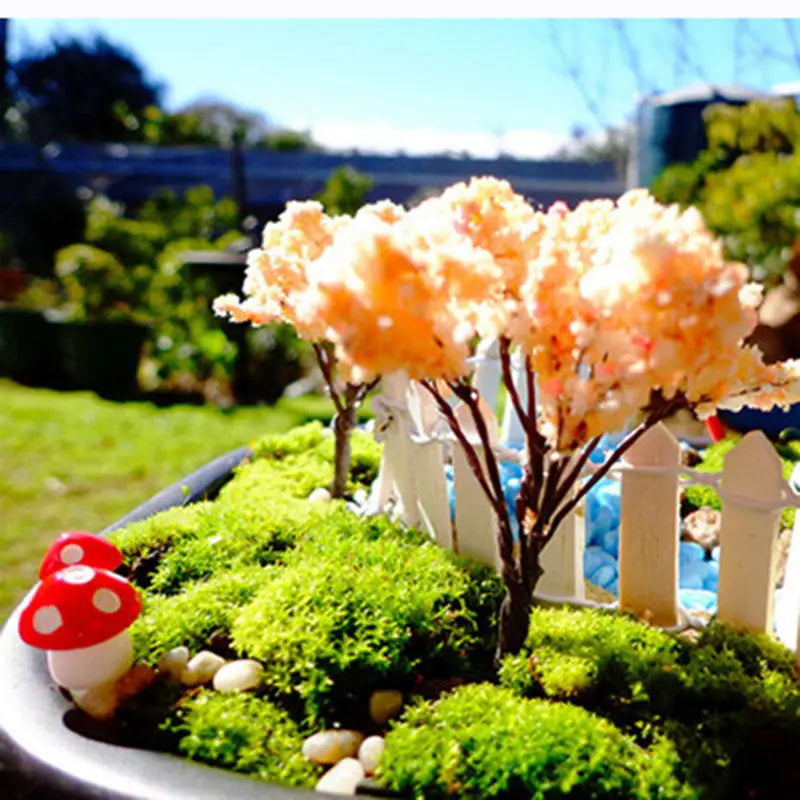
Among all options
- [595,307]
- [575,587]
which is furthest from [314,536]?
[595,307]

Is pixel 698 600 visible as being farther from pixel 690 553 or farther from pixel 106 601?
pixel 106 601

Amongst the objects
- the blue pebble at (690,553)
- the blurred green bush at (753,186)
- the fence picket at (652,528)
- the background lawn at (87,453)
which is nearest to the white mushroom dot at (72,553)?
the fence picket at (652,528)

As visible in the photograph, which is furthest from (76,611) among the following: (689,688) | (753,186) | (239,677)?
(753,186)

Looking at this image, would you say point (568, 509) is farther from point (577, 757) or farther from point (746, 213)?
point (746, 213)

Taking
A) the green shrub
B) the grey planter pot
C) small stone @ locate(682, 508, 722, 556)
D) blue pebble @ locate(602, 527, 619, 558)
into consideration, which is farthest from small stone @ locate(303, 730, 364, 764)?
the green shrub

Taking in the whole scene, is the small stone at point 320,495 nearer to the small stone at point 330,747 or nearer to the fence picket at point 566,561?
A: the fence picket at point 566,561

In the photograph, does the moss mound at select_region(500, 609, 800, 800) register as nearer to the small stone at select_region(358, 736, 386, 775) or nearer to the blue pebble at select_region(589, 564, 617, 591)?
the small stone at select_region(358, 736, 386, 775)
